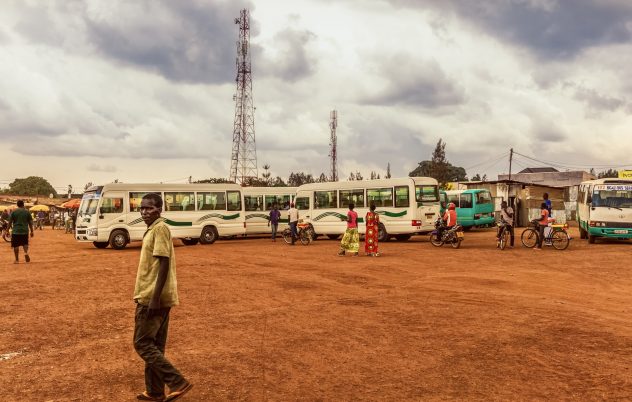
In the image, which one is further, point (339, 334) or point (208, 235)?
point (208, 235)

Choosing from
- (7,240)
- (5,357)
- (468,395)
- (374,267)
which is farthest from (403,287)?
(7,240)

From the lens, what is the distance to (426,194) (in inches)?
957

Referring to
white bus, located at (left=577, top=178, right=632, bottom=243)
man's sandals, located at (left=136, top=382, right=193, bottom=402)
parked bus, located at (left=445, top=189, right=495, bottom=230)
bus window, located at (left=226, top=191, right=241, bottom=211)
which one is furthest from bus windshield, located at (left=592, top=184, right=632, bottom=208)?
man's sandals, located at (left=136, top=382, right=193, bottom=402)

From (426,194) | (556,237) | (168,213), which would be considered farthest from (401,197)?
(168,213)

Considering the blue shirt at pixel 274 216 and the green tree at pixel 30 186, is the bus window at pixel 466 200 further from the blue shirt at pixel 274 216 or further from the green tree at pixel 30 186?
the green tree at pixel 30 186

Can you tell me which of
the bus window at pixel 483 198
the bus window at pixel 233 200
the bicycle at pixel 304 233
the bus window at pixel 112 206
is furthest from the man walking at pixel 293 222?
the bus window at pixel 483 198

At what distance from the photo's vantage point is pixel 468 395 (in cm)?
518

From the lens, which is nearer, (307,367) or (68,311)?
(307,367)

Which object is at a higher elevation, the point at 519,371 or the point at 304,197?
the point at 304,197

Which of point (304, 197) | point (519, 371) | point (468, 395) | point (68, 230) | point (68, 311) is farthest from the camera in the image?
point (68, 230)

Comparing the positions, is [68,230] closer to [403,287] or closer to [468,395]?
[403,287]

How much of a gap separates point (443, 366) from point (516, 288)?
595 centimetres

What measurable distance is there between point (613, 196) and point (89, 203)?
20.4 metres

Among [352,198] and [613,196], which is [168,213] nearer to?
[352,198]
